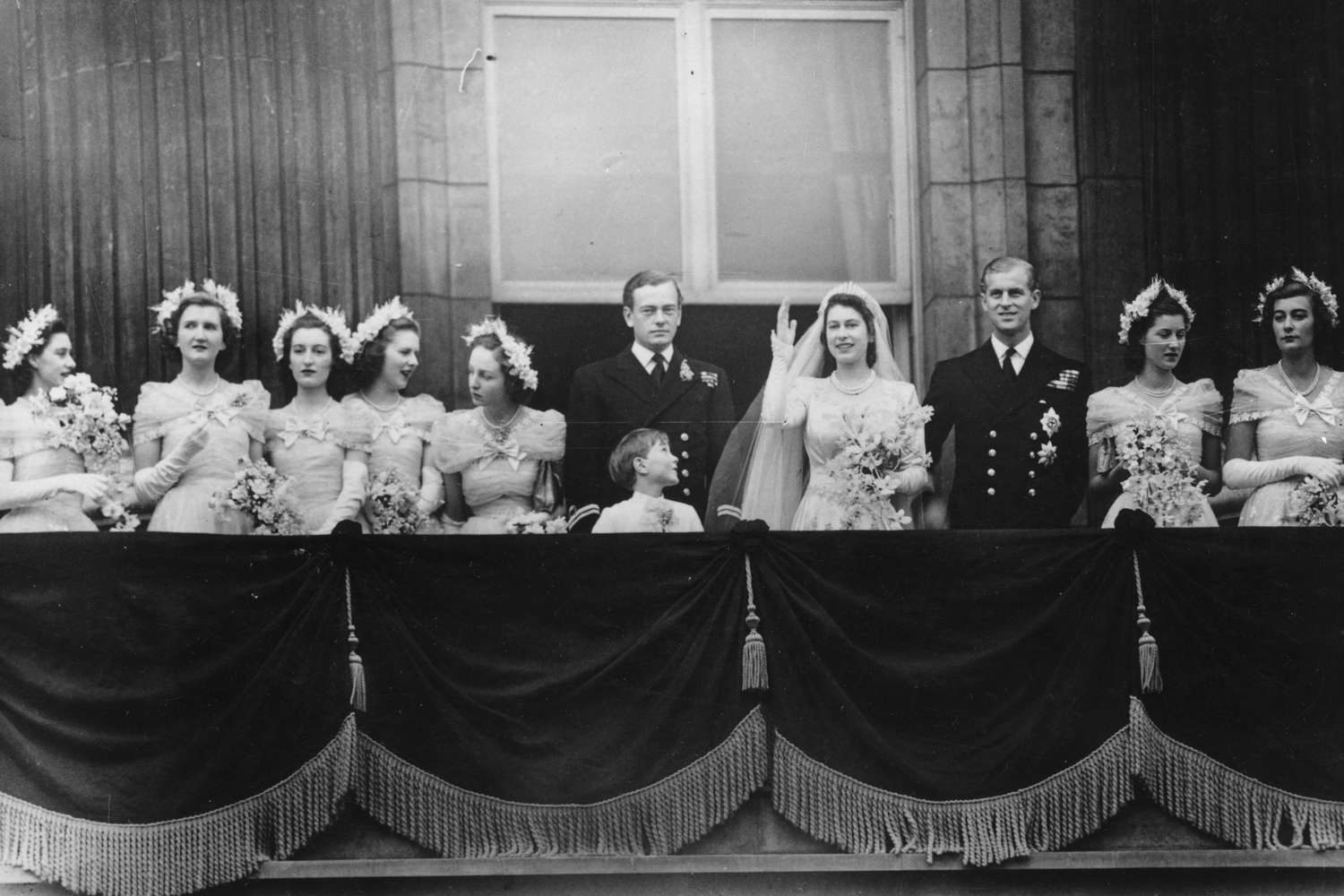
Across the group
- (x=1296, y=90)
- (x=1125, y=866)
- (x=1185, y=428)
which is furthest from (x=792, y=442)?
(x=1296, y=90)

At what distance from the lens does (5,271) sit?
8.37 m

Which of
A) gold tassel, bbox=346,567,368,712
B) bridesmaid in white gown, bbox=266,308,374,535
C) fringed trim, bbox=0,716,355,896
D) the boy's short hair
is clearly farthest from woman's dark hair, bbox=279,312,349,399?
fringed trim, bbox=0,716,355,896

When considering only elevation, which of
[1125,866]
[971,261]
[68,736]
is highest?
[971,261]

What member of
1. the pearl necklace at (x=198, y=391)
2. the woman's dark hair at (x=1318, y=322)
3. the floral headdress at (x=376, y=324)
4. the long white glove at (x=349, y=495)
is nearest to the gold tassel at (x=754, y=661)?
the long white glove at (x=349, y=495)

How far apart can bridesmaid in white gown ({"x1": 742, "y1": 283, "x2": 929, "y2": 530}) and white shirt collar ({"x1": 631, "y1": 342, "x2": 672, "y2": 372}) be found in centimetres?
42

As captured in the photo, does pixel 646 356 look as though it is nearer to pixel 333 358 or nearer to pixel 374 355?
pixel 374 355

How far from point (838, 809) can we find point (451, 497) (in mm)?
1992

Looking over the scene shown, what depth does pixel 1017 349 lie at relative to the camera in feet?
26.7

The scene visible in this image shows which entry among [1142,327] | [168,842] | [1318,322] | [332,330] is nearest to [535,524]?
[332,330]

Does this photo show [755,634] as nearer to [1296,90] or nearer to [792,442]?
[792,442]

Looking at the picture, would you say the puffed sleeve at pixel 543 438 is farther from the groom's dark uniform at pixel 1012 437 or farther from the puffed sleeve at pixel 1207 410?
the puffed sleeve at pixel 1207 410

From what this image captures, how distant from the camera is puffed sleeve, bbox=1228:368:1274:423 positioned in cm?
807

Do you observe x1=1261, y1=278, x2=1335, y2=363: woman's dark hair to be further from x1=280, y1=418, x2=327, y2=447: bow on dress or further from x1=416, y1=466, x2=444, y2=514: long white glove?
x1=280, y1=418, x2=327, y2=447: bow on dress

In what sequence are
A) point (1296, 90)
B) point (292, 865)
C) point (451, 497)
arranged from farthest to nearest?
point (1296, 90) < point (451, 497) < point (292, 865)
